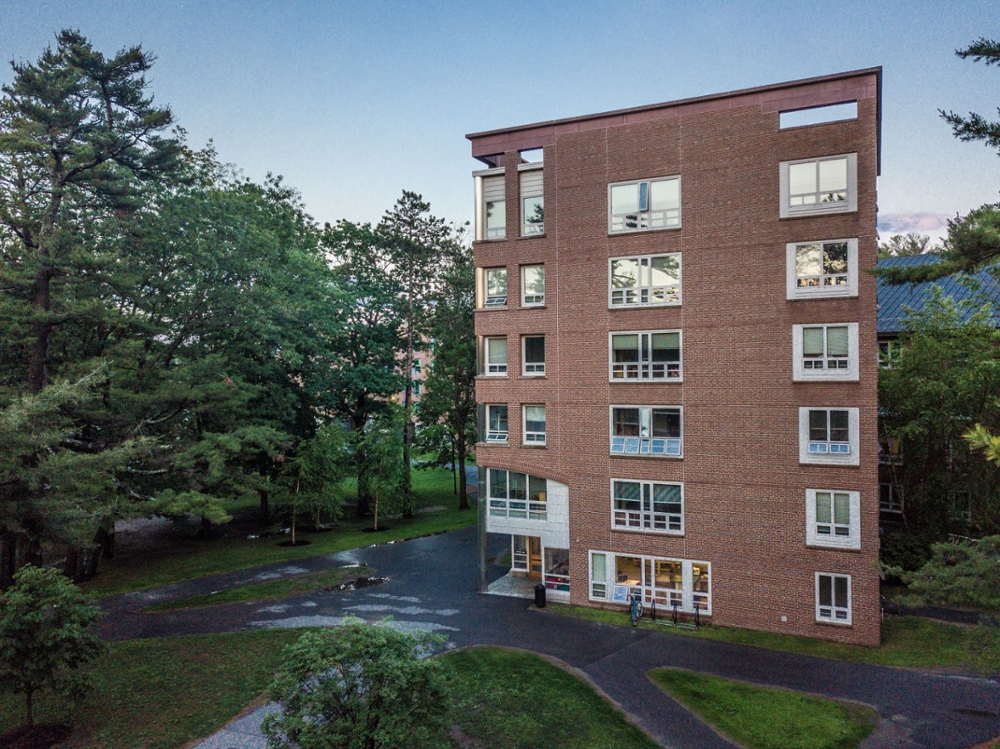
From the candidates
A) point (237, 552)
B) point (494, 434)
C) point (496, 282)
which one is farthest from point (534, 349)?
point (237, 552)

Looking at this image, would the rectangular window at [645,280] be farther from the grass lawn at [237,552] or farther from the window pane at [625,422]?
the grass lawn at [237,552]

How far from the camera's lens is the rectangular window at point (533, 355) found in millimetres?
24328

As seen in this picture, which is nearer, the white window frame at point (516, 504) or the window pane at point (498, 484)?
the white window frame at point (516, 504)

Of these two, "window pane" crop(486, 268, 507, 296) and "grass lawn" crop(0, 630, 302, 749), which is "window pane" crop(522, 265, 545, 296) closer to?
"window pane" crop(486, 268, 507, 296)

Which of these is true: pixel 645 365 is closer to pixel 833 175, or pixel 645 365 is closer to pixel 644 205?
pixel 644 205

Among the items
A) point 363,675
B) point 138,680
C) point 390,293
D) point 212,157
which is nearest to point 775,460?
point 363,675

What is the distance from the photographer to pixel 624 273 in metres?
22.8

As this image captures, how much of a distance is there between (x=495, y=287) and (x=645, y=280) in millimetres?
6066

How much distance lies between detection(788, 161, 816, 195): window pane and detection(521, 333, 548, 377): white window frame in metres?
9.93

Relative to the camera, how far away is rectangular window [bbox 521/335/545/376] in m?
24.3

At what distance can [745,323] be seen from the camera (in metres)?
21.0

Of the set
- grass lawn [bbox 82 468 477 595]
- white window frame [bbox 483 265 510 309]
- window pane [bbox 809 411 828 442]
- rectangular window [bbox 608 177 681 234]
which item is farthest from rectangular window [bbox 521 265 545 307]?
grass lawn [bbox 82 468 477 595]

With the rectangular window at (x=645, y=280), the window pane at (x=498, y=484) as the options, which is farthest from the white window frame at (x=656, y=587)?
the rectangular window at (x=645, y=280)

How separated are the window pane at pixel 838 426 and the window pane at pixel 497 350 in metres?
11.8
